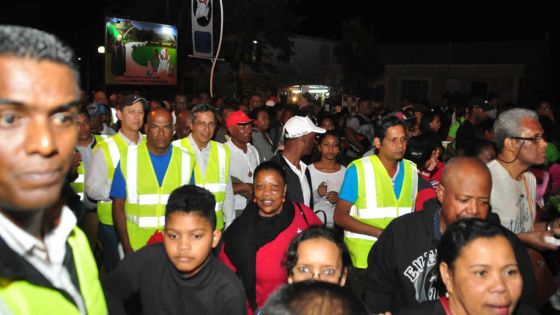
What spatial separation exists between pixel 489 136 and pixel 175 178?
191 inches

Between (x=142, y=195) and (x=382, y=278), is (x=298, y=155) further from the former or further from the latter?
(x=382, y=278)

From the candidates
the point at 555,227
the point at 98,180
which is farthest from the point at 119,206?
the point at 555,227

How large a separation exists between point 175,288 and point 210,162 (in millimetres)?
2679

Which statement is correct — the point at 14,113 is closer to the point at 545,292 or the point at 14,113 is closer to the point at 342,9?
the point at 545,292

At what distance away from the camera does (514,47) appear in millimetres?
42219

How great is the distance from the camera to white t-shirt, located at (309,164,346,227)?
622cm

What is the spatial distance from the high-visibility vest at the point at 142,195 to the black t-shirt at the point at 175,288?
1.75 meters

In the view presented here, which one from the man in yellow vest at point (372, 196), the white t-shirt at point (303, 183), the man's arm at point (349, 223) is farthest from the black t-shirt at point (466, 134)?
the man's arm at point (349, 223)

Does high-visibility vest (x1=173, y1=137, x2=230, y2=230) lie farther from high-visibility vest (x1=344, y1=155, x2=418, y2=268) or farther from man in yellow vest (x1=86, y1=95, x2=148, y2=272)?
high-visibility vest (x1=344, y1=155, x2=418, y2=268)

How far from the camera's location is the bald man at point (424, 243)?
314 centimetres

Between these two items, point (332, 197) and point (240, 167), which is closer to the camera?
point (332, 197)

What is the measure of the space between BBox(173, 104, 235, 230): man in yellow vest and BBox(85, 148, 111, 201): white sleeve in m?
0.89

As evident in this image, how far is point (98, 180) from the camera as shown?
215 inches

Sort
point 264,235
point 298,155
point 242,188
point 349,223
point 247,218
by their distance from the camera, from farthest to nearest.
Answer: point 242,188, point 298,155, point 349,223, point 247,218, point 264,235
